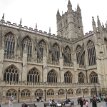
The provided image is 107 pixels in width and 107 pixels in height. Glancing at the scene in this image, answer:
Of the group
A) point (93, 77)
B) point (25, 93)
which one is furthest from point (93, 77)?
point (25, 93)

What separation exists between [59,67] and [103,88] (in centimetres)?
1132

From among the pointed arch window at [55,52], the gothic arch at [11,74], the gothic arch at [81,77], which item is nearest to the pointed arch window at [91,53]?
the gothic arch at [81,77]

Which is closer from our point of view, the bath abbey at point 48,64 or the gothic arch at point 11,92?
the gothic arch at point 11,92

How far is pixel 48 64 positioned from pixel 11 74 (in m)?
8.58

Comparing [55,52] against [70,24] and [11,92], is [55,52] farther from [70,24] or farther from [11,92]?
[70,24]

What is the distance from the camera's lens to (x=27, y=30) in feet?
122

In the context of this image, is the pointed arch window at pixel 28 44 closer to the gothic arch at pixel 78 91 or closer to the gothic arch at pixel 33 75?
the gothic arch at pixel 33 75

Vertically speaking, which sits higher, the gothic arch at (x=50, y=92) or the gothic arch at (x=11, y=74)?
the gothic arch at (x=11, y=74)

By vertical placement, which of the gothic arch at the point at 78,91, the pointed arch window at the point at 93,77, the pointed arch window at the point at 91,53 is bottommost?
the gothic arch at the point at 78,91

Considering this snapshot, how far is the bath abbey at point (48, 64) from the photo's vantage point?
93.3 ft

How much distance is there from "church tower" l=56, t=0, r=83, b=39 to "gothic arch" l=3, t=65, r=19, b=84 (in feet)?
101

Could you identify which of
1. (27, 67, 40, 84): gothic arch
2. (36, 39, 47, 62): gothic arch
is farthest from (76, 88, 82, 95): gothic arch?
(36, 39, 47, 62): gothic arch

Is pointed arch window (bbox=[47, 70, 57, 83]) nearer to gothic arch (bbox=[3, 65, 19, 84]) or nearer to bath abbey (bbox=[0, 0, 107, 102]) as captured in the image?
bath abbey (bbox=[0, 0, 107, 102])

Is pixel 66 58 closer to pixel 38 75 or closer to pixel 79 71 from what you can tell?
pixel 79 71
